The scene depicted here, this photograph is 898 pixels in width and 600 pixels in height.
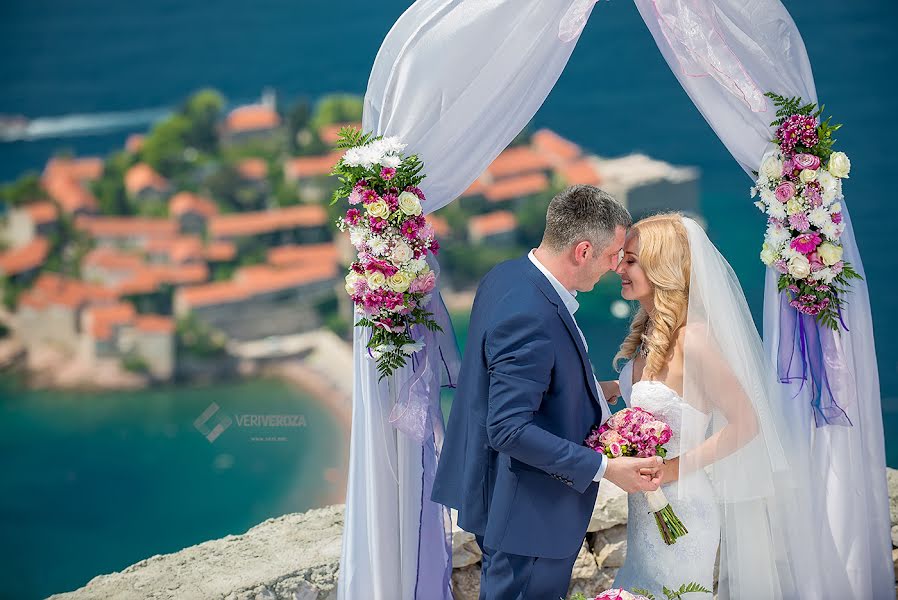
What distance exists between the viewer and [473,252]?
1004 cm

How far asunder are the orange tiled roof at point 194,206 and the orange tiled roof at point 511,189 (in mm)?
3051

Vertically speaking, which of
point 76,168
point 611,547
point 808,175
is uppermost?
point 76,168

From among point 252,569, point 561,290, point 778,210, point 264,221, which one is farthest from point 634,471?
point 264,221

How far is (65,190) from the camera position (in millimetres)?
9898

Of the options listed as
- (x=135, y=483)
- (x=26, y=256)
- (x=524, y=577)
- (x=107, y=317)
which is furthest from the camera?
(x=26, y=256)

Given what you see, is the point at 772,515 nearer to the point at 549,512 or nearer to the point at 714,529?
the point at 714,529

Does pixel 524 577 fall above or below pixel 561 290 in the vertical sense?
below

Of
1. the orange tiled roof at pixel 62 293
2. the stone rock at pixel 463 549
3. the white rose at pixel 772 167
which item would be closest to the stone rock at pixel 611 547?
the stone rock at pixel 463 549

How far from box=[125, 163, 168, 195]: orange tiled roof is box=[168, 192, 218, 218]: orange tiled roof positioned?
10.9 inches

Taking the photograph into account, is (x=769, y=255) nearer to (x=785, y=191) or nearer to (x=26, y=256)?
(x=785, y=191)

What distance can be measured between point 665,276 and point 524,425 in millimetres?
870

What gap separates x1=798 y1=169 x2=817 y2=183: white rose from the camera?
12.0ft

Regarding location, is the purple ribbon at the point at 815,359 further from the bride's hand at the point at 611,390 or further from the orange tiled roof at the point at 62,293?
the orange tiled roof at the point at 62,293

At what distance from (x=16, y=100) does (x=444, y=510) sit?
7.85 m
